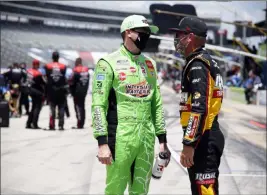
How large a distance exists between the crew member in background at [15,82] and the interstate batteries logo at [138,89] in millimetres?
10364

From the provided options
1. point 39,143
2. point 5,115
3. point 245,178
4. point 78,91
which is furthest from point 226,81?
point 5,115

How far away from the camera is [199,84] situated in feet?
10.0

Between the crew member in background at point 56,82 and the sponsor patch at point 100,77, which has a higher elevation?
the sponsor patch at point 100,77

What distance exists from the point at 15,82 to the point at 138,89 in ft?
36.7

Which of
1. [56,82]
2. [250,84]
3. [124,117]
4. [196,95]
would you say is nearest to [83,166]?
[124,117]

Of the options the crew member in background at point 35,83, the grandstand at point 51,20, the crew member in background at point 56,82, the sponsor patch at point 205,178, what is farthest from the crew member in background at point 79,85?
the sponsor patch at point 205,178

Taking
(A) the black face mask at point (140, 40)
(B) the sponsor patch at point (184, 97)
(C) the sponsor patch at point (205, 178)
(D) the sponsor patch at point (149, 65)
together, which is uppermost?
(A) the black face mask at point (140, 40)

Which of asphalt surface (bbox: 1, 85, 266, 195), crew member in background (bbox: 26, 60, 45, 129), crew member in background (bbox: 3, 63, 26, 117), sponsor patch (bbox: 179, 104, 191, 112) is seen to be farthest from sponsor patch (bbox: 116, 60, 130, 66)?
crew member in background (bbox: 3, 63, 26, 117)

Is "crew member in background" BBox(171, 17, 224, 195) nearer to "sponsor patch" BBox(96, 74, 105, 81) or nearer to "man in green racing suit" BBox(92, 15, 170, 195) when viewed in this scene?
"man in green racing suit" BBox(92, 15, 170, 195)

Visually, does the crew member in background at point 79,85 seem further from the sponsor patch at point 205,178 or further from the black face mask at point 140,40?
the sponsor patch at point 205,178

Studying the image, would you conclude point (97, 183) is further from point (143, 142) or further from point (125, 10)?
point (125, 10)

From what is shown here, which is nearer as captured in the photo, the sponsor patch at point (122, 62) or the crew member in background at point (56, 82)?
the sponsor patch at point (122, 62)

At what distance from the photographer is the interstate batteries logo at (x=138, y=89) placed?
10.5 feet

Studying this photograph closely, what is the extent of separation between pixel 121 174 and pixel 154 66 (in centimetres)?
77
